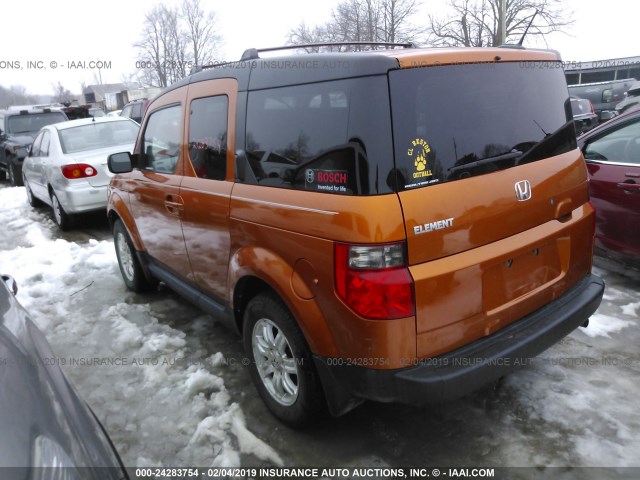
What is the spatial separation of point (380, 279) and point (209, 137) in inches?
65.0

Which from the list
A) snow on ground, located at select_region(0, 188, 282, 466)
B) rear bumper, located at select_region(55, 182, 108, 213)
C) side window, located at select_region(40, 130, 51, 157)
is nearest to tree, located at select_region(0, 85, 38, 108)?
side window, located at select_region(40, 130, 51, 157)

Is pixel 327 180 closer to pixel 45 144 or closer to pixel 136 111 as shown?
pixel 45 144

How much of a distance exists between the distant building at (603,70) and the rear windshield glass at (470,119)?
31219 millimetres

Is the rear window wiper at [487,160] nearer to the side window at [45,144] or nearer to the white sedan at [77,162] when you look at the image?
the white sedan at [77,162]

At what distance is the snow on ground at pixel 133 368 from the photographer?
271 centimetres

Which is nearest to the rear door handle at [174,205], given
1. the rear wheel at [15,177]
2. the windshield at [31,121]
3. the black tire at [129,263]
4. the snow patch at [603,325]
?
the black tire at [129,263]

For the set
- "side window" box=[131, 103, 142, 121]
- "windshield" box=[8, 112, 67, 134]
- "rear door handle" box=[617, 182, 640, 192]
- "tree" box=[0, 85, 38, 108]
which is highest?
"tree" box=[0, 85, 38, 108]

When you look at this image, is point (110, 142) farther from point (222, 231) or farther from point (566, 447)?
point (566, 447)

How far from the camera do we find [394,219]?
2004 millimetres

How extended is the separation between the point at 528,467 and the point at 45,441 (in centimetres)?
214

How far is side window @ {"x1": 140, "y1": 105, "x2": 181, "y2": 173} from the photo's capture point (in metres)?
3.57

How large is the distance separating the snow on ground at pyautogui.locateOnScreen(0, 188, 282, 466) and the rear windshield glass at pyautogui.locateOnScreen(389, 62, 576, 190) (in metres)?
1.72

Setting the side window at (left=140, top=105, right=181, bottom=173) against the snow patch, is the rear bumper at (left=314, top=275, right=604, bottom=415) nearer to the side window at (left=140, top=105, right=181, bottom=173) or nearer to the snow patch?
the snow patch

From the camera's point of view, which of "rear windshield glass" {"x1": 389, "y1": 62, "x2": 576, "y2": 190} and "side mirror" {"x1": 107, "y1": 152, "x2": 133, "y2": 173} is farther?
"side mirror" {"x1": 107, "y1": 152, "x2": 133, "y2": 173}
